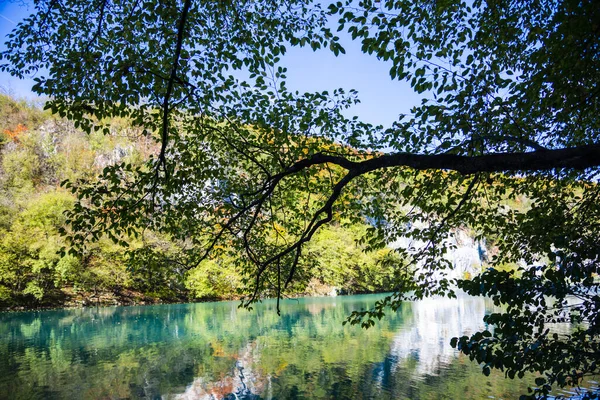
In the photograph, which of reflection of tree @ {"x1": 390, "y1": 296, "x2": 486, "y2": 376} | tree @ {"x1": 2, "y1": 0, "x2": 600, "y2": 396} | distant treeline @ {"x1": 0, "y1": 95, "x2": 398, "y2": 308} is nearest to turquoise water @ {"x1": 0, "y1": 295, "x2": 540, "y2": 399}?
reflection of tree @ {"x1": 390, "y1": 296, "x2": 486, "y2": 376}

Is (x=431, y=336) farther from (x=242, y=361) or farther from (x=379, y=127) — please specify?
(x=379, y=127)

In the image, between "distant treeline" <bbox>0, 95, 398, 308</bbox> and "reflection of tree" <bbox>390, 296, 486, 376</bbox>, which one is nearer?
"reflection of tree" <bbox>390, 296, 486, 376</bbox>

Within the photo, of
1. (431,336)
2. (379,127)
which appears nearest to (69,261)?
(431,336)

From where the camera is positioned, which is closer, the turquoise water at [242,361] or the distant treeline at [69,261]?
the turquoise water at [242,361]

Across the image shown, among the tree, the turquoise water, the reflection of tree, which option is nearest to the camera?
the tree

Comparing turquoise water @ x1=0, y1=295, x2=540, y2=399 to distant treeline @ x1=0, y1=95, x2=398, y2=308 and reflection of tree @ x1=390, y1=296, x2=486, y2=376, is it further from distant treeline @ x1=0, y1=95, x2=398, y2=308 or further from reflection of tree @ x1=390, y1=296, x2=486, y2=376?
distant treeline @ x1=0, y1=95, x2=398, y2=308

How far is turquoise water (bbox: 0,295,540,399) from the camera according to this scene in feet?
36.4

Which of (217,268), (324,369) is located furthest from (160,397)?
(217,268)

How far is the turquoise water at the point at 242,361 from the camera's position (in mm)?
11094

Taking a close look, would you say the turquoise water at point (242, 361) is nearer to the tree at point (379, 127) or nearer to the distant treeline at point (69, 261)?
the distant treeline at point (69, 261)

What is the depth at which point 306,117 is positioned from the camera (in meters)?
7.03

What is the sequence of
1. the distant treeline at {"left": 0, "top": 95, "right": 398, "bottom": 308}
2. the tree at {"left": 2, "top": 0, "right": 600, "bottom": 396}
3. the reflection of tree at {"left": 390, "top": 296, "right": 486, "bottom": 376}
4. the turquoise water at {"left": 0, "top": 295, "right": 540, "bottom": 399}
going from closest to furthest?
the tree at {"left": 2, "top": 0, "right": 600, "bottom": 396}, the turquoise water at {"left": 0, "top": 295, "right": 540, "bottom": 399}, the reflection of tree at {"left": 390, "top": 296, "right": 486, "bottom": 376}, the distant treeline at {"left": 0, "top": 95, "right": 398, "bottom": 308}

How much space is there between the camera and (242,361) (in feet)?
47.8

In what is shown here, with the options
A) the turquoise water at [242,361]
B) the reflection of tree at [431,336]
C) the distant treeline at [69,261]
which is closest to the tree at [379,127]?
the turquoise water at [242,361]
